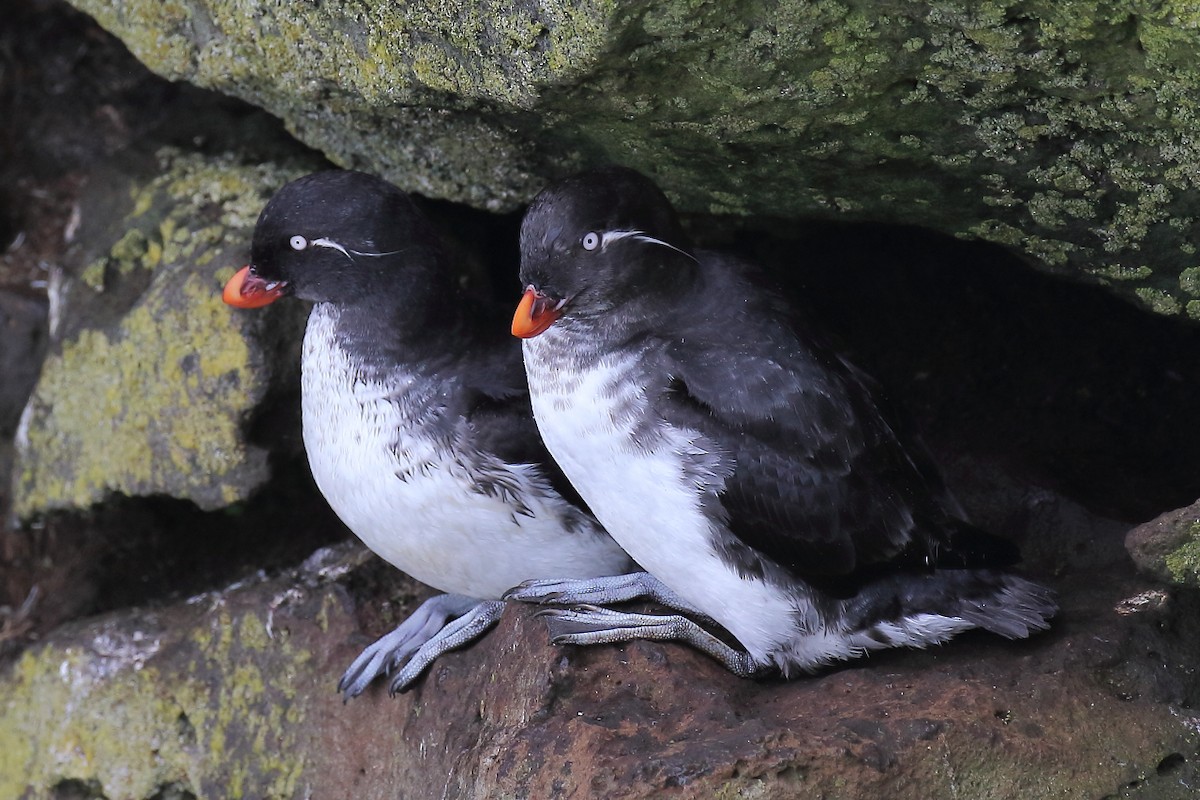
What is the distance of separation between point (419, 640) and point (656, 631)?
3.16 ft

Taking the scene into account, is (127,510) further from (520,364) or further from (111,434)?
(520,364)

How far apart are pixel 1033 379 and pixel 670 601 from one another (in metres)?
1.62

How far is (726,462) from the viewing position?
332cm

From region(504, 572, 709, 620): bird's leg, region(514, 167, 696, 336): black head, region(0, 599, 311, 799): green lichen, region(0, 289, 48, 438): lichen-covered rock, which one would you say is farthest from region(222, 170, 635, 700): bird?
region(0, 289, 48, 438): lichen-covered rock

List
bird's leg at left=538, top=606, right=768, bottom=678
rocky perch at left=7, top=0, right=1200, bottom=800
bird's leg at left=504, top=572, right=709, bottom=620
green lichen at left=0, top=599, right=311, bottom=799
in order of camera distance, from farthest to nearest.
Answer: green lichen at left=0, top=599, right=311, bottom=799
bird's leg at left=504, top=572, right=709, bottom=620
bird's leg at left=538, top=606, right=768, bottom=678
rocky perch at left=7, top=0, right=1200, bottom=800

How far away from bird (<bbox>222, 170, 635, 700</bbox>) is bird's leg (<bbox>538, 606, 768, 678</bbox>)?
0.43m

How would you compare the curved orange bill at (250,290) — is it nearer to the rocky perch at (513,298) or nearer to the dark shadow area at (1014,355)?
the rocky perch at (513,298)

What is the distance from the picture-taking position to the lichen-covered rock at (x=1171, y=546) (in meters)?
2.97

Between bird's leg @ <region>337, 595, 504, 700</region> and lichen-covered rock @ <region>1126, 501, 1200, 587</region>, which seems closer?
lichen-covered rock @ <region>1126, 501, 1200, 587</region>

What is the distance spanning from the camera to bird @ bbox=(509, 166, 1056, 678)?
3.35 m

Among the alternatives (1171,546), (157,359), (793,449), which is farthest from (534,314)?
(157,359)

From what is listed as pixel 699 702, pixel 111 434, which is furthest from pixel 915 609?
pixel 111 434

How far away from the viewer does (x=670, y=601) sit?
3.77 m

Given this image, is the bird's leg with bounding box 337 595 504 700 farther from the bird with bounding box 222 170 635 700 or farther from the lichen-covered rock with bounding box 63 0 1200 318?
the lichen-covered rock with bounding box 63 0 1200 318
